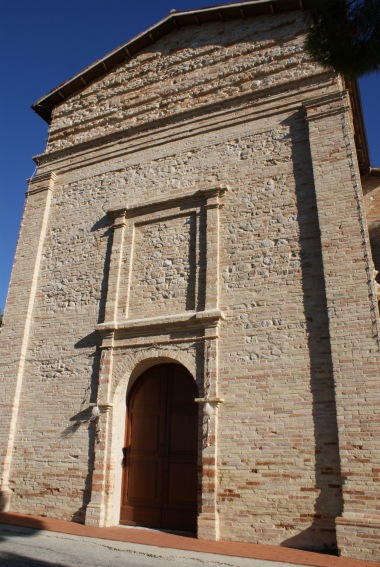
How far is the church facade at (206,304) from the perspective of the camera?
6750 millimetres

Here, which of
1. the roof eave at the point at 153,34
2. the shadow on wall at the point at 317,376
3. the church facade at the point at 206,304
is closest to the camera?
the shadow on wall at the point at 317,376

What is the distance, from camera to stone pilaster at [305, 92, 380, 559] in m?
6.04

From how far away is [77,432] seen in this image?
27.7 feet

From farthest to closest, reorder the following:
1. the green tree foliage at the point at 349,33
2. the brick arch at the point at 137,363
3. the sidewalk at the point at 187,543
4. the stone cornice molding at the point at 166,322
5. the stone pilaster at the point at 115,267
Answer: the stone pilaster at the point at 115,267 < the brick arch at the point at 137,363 < the stone cornice molding at the point at 166,322 < the sidewalk at the point at 187,543 < the green tree foliage at the point at 349,33

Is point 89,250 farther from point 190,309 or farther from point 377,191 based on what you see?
point 377,191

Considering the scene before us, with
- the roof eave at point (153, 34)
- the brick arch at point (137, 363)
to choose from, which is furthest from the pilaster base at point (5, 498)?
the roof eave at point (153, 34)

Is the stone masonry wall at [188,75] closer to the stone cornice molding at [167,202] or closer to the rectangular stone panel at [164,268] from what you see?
the stone cornice molding at [167,202]

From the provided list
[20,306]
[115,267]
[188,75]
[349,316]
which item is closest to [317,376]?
[349,316]

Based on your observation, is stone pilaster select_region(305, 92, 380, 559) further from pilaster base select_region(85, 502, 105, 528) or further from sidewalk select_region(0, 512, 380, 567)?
pilaster base select_region(85, 502, 105, 528)

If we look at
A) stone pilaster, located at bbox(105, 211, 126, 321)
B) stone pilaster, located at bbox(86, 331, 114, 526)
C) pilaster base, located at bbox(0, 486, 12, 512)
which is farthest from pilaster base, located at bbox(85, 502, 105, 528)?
stone pilaster, located at bbox(105, 211, 126, 321)

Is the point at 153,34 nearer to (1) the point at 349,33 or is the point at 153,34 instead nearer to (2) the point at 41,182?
(2) the point at 41,182

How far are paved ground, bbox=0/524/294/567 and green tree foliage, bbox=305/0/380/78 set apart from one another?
18.9 ft

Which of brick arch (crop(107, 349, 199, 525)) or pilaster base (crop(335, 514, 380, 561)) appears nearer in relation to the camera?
pilaster base (crop(335, 514, 380, 561))

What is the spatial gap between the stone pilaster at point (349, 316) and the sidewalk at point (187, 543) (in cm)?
37
